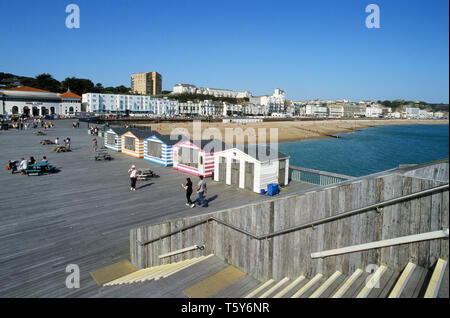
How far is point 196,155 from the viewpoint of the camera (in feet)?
56.4

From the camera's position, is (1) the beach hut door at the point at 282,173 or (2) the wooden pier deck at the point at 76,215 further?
(1) the beach hut door at the point at 282,173

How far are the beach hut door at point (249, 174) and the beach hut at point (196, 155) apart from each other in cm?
234

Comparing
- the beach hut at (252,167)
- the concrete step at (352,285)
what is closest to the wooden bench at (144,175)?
the beach hut at (252,167)

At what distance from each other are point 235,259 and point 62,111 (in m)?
105

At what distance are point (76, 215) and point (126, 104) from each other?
120 m

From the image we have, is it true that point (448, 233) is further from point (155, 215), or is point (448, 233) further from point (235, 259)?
point (155, 215)

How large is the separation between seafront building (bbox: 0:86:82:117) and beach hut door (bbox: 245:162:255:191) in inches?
3432

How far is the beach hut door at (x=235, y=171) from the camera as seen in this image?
14481mm

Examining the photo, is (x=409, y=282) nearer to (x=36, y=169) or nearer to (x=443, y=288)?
(x=443, y=288)

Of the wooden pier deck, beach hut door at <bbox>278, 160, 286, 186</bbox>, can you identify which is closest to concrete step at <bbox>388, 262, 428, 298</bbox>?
the wooden pier deck

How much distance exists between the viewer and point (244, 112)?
172m

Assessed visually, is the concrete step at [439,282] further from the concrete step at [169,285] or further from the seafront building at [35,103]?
the seafront building at [35,103]

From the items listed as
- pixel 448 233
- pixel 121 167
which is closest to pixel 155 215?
pixel 448 233
